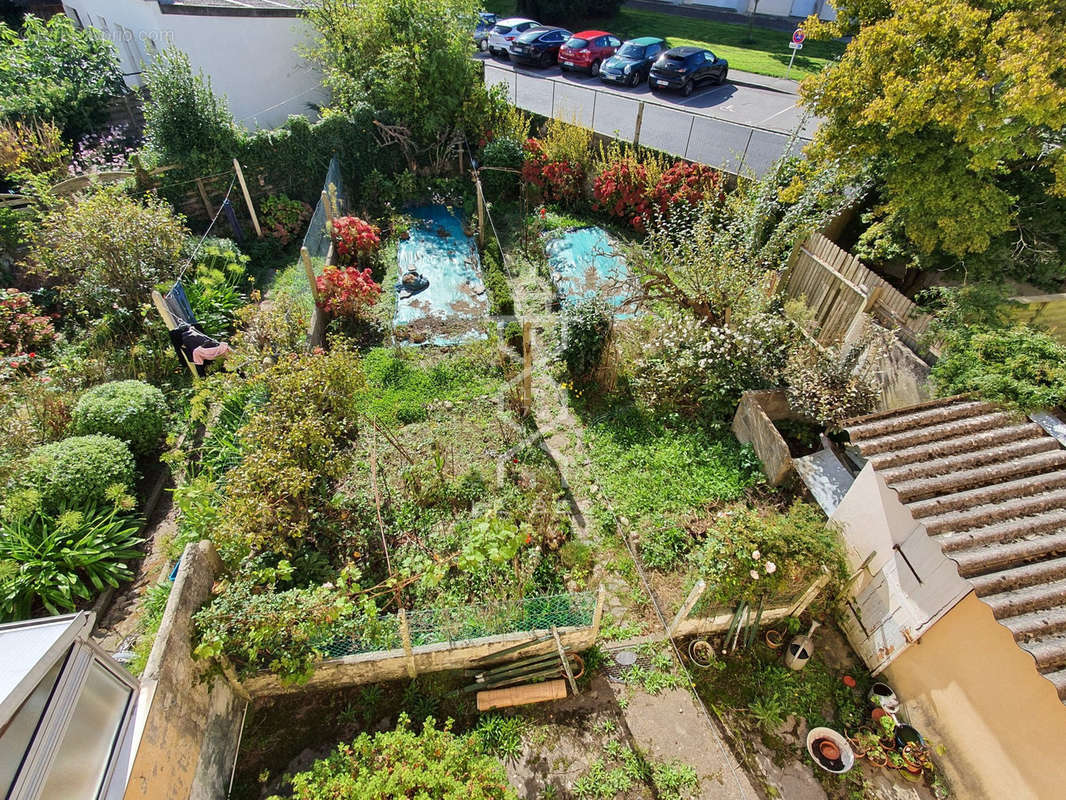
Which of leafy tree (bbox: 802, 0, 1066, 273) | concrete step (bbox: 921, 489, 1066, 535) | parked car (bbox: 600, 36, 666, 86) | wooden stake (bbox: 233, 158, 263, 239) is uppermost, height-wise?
leafy tree (bbox: 802, 0, 1066, 273)

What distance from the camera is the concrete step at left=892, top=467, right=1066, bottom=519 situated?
4656mm

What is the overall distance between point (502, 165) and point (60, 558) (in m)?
12.5

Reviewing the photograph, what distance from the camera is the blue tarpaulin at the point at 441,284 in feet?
32.4

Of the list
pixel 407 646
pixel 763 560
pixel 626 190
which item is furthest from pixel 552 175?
pixel 407 646

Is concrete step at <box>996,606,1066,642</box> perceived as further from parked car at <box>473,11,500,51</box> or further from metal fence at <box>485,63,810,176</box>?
parked car at <box>473,11,500,51</box>

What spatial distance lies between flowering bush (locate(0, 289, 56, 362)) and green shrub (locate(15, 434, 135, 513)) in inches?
110

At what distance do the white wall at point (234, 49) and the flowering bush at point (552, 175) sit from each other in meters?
6.97

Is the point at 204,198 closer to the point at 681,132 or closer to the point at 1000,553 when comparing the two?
the point at 681,132

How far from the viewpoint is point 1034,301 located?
267 inches

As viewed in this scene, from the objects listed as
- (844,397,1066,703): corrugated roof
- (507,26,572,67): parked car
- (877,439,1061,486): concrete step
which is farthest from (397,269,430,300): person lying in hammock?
(507,26,572,67): parked car

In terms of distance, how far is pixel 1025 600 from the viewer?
13.0ft

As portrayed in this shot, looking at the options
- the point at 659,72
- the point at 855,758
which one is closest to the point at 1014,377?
the point at 855,758

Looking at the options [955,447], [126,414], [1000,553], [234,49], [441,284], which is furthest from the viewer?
[234,49]

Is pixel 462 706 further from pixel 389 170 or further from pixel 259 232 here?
pixel 389 170
